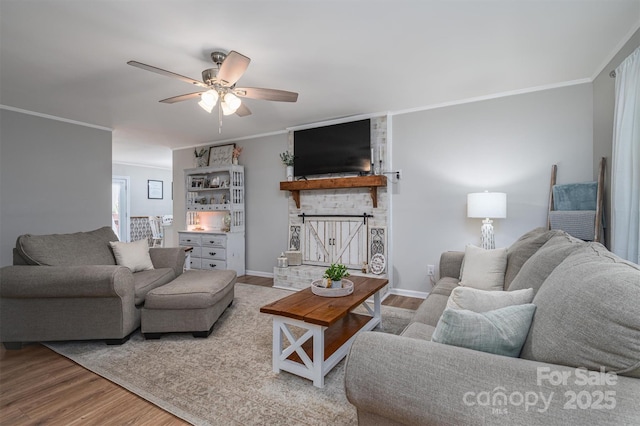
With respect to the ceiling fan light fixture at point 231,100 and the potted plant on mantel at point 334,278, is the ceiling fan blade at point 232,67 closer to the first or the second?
the ceiling fan light fixture at point 231,100

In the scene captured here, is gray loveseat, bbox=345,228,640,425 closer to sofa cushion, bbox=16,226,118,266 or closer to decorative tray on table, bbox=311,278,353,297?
decorative tray on table, bbox=311,278,353,297

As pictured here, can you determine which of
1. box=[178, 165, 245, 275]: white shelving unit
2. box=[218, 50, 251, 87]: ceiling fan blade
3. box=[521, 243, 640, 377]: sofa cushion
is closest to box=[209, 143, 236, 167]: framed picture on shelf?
box=[178, 165, 245, 275]: white shelving unit

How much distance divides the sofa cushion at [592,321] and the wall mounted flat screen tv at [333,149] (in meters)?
3.17

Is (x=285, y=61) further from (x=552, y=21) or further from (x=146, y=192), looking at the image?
(x=146, y=192)

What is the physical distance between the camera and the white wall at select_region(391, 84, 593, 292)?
3.10 m

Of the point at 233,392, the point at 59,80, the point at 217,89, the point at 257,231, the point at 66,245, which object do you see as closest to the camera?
the point at 233,392

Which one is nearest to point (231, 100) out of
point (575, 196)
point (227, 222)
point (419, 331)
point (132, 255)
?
point (132, 255)

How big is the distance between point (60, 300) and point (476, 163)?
4.32 m

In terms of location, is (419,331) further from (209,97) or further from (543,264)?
(209,97)

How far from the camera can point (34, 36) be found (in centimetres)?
222

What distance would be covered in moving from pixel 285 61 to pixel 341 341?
2375mm

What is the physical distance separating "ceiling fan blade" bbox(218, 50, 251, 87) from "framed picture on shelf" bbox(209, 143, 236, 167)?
3.15 m

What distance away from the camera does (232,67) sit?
82.3 inches

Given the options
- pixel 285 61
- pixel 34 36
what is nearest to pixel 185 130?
pixel 34 36
